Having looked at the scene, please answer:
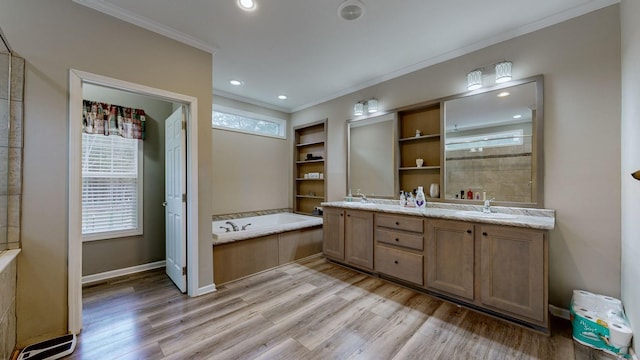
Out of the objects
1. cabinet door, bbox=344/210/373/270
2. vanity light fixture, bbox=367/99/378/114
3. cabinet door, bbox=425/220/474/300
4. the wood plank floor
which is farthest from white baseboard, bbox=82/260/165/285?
vanity light fixture, bbox=367/99/378/114

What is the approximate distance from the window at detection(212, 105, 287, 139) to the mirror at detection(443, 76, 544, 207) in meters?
3.05

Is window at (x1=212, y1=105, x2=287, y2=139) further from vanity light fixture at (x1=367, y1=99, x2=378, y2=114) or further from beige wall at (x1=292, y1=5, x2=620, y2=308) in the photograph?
beige wall at (x1=292, y1=5, x2=620, y2=308)

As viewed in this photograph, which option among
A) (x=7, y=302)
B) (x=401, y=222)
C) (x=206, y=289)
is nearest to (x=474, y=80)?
(x=401, y=222)

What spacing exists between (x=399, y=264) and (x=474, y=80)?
2114 mm

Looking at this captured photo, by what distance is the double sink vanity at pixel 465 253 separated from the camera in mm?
1999

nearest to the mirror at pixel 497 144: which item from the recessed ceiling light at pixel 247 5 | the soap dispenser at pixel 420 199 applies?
the soap dispenser at pixel 420 199

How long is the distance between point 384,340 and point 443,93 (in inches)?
104

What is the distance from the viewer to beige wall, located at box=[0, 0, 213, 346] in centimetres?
184

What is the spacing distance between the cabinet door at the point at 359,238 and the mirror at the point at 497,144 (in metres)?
1.00

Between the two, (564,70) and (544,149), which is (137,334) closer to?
(544,149)

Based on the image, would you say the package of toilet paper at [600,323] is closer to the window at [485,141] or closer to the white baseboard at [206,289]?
the window at [485,141]

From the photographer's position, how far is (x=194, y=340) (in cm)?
193

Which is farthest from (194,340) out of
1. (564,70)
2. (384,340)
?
(564,70)

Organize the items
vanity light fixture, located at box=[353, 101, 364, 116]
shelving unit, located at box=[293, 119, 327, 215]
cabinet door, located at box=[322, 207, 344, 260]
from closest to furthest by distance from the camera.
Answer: cabinet door, located at box=[322, 207, 344, 260] → vanity light fixture, located at box=[353, 101, 364, 116] → shelving unit, located at box=[293, 119, 327, 215]
